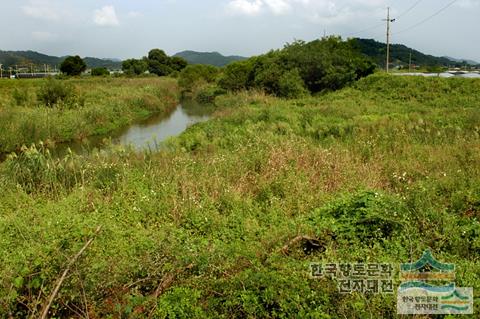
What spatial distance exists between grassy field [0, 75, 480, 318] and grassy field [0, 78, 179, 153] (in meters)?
8.30

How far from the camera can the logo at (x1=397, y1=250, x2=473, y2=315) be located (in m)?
2.92

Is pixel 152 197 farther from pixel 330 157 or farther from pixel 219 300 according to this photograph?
pixel 330 157

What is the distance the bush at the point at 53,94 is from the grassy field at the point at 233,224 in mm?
13612

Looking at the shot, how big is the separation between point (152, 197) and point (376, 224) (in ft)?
11.3

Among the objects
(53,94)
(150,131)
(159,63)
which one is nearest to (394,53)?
(159,63)

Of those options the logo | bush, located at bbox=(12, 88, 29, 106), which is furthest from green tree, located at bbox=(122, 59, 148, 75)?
the logo

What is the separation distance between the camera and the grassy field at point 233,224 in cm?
311

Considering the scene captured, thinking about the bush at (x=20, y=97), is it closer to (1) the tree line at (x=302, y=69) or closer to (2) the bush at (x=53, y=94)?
(2) the bush at (x=53, y=94)

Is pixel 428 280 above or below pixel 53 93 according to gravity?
below

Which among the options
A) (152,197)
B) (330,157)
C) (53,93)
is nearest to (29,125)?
(53,93)

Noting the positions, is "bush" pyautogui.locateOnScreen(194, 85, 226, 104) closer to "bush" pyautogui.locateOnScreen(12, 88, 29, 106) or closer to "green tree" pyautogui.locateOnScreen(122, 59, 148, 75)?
"bush" pyautogui.locateOnScreen(12, 88, 29, 106)

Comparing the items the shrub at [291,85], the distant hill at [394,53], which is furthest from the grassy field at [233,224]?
the distant hill at [394,53]

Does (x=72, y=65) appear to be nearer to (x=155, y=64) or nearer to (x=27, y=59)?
(x=155, y=64)

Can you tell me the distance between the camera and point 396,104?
18172mm
